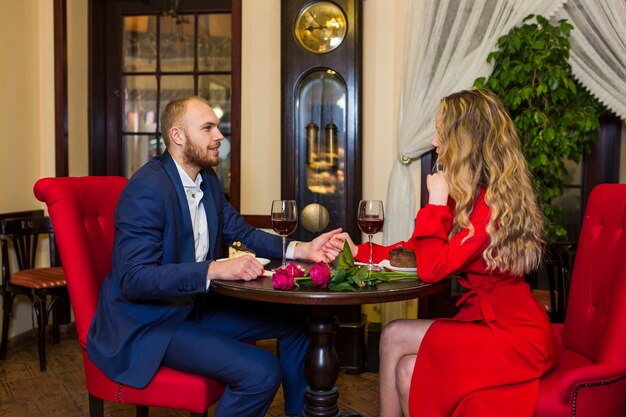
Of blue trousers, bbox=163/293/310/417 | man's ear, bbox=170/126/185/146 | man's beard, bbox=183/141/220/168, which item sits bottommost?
blue trousers, bbox=163/293/310/417

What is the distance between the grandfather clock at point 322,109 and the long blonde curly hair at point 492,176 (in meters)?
1.49

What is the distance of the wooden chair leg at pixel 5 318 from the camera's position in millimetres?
3572

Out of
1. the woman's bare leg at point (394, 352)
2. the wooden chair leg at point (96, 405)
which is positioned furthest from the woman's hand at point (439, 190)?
the wooden chair leg at point (96, 405)

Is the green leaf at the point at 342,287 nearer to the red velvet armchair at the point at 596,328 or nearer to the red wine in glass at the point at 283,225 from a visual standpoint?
the red wine in glass at the point at 283,225

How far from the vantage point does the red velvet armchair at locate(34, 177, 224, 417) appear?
1918 millimetres

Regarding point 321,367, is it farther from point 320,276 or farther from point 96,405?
point 96,405

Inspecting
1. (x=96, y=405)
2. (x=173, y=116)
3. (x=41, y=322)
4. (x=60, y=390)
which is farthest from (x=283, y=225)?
(x=41, y=322)

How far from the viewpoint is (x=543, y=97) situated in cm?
329

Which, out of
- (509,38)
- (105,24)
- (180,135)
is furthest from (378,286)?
(105,24)

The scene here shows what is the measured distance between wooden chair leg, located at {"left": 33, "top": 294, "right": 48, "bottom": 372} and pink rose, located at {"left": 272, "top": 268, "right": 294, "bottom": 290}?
2.16m

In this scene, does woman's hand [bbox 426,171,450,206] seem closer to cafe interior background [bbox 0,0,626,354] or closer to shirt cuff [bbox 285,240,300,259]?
shirt cuff [bbox 285,240,300,259]

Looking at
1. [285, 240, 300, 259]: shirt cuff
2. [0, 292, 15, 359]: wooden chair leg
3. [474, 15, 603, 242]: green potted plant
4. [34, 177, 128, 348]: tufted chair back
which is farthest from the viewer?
[0, 292, 15, 359]: wooden chair leg

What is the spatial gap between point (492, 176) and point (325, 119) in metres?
1.70

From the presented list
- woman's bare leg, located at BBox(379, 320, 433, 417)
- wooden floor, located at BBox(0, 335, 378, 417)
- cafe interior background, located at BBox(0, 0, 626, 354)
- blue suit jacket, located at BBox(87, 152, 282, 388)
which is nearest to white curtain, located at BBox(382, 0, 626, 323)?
cafe interior background, located at BBox(0, 0, 626, 354)
